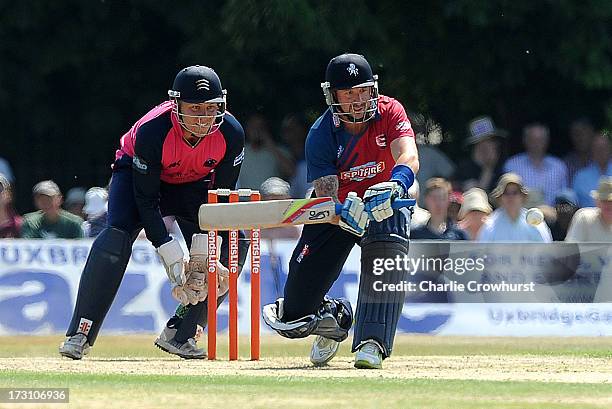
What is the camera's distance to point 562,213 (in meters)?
12.5

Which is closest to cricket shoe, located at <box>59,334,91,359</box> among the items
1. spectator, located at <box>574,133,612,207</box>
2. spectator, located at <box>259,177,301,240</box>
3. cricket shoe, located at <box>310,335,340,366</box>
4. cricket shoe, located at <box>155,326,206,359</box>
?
cricket shoe, located at <box>155,326,206,359</box>

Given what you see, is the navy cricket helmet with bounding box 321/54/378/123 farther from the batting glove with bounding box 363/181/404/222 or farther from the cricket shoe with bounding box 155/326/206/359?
the cricket shoe with bounding box 155/326/206/359

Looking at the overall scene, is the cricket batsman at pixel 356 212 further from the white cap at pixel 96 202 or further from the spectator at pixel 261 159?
the spectator at pixel 261 159

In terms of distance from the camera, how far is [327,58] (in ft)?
44.3

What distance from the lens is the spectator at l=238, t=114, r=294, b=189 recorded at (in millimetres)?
13453

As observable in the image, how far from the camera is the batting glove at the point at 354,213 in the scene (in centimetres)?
808

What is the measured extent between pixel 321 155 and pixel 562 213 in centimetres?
458

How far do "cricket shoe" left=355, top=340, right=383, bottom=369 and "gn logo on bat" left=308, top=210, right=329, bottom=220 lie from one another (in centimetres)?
79

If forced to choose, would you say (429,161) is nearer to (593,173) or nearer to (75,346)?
(593,173)

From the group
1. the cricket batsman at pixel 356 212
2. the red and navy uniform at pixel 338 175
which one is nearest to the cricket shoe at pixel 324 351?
the cricket batsman at pixel 356 212

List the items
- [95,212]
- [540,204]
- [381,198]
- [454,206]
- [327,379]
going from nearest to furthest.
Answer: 1. [327,379]
2. [381,198]
3. [454,206]
4. [540,204]
5. [95,212]

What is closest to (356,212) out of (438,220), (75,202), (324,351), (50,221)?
(324,351)

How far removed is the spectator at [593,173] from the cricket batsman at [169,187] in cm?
462

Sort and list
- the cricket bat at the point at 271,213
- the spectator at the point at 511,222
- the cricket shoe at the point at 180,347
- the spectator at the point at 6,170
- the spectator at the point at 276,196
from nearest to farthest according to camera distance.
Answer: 1. the cricket bat at the point at 271,213
2. the cricket shoe at the point at 180,347
3. the spectator at the point at 511,222
4. the spectator at the point at 276,196
5. the spectator at the point at 6,170
